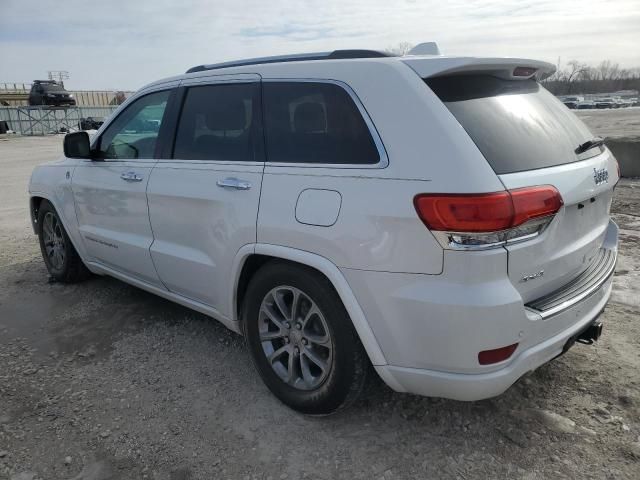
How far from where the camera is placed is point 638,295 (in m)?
4.32

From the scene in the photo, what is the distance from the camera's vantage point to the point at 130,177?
3795 millimetres

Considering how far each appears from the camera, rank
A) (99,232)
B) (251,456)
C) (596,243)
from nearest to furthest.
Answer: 1. (251,456)
2. (596,243)
3. (99,232)

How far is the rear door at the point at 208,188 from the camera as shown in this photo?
9.81ft

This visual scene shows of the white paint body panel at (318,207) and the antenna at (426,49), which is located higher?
the antenna at (426,49)

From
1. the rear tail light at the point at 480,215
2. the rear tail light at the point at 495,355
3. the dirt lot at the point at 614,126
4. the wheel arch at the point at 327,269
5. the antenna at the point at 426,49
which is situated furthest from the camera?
the dirt lot at the point at 614,126

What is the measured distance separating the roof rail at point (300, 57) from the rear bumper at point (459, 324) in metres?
1.19

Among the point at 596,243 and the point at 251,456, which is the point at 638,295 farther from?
the point at 251,456

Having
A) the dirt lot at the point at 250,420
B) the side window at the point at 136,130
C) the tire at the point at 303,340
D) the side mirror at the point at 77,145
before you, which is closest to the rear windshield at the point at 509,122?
the tire at the point at 303,340

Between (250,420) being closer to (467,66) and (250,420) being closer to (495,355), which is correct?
(495,355)

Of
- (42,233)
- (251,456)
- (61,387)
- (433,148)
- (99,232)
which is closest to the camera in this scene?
(433,148)

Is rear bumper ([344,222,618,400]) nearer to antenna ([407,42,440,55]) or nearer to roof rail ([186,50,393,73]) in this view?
roof rail ([186,50,393,73])

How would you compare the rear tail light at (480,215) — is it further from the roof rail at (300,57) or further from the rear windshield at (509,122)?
the roof rail at (300,57)

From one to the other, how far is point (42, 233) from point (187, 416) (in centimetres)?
330

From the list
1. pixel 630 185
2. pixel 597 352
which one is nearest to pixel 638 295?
pixel 597 352
